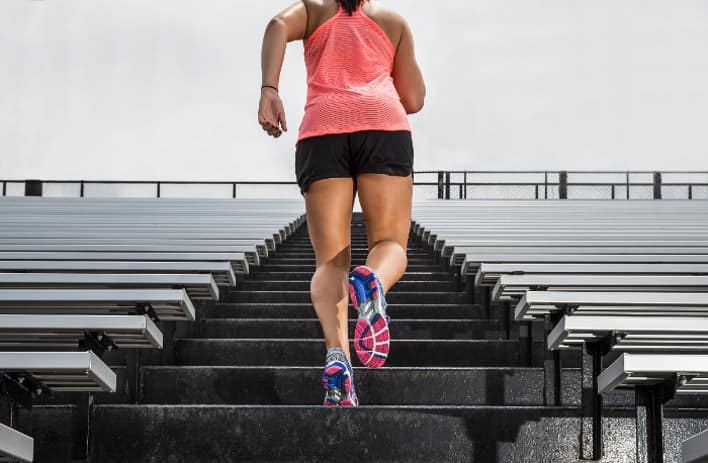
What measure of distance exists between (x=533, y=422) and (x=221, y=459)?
0.89 meters

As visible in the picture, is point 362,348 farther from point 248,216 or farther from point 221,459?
point 248,216

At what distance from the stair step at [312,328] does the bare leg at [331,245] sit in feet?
4.19

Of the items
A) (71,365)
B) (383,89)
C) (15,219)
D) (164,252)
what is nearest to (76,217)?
(15,219)

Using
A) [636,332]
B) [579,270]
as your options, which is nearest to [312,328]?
[579,270]

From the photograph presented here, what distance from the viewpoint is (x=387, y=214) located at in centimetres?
351

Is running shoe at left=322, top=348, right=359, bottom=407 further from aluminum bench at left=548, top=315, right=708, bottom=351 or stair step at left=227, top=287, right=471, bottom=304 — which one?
stair step at left=227, top=287, right=471, bottom=304

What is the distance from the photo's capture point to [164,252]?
18.5 ft

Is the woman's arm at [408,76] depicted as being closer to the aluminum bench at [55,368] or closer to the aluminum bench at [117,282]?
the aluminum bench at [117,282]

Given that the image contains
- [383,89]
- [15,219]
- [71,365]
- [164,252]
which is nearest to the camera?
[71,365]

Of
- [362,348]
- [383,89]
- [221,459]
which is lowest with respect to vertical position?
[221,459]

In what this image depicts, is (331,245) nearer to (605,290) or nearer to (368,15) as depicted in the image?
(368,15)

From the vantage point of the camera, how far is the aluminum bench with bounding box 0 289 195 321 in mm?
3521

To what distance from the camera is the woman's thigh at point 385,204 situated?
137 inches

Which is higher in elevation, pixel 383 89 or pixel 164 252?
pixel 383 89
